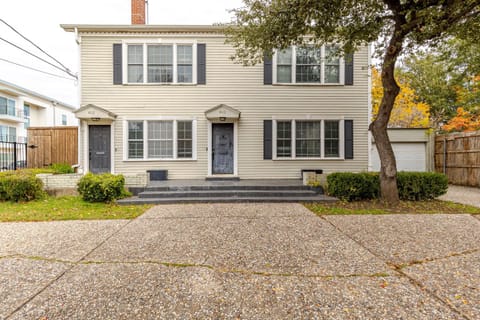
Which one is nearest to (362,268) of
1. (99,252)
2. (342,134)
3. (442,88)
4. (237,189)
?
(99,252)

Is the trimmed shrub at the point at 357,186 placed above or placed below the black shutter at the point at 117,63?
below

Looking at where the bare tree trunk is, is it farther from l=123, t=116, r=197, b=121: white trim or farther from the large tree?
l=123, t=116, r=197, b=121: white trim

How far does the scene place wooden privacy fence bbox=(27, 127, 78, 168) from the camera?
9.42m

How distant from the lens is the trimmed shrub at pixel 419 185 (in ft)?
21.1

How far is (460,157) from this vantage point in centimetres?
962

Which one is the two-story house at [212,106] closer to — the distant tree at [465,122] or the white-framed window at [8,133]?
the distant tree at [465,122]

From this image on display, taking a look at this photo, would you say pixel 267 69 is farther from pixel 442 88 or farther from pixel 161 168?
pixel 442 88

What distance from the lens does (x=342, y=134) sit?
29.6ft

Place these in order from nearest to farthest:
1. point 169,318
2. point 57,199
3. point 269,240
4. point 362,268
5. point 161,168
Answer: point 169,318 → point 362,268 → point 269,240 → point 57,199 → point 161,168

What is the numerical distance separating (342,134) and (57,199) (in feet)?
32.2

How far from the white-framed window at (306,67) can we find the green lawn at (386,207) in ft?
16.6

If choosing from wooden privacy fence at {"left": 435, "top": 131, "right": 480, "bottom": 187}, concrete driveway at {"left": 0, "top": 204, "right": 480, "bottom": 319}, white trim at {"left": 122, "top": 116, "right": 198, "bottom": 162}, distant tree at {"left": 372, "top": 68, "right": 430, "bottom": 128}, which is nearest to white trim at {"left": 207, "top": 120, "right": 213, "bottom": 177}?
white trim at {"left": 122, "top": 116, "right": 198, "bottom": 162}

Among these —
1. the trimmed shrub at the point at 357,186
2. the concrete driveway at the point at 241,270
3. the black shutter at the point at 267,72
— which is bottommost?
the concrete driveway at the point at 241,270

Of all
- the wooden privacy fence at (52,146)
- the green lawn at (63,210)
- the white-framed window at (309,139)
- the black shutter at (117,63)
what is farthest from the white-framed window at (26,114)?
the white-framed window at (309,139)
